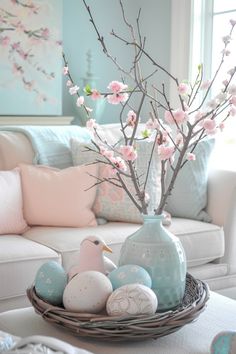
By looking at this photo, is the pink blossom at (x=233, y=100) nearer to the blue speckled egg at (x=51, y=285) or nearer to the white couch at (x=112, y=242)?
the blue speckled egg at (x=51, y=285)

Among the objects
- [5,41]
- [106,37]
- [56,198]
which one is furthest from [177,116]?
[106,37]

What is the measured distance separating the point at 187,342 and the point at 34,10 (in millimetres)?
2934

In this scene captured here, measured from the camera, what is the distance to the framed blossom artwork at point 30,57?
3838 millimetres

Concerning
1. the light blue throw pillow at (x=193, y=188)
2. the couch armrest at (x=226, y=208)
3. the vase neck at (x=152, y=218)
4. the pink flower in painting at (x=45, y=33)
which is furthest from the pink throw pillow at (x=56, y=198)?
the pink flower in painting at (x=45, y=33)

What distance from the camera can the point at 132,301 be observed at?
1427mm

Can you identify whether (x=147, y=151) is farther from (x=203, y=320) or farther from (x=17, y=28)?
(x=17, y=28)

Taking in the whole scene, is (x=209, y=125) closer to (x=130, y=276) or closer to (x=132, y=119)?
(x=132, y=119)

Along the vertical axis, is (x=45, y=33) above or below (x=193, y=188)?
above

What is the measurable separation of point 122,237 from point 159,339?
100 cm

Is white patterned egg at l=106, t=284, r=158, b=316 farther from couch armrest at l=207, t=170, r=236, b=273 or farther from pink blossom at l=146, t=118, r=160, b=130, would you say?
couch armrest at l=207, t=170, r=236, b=273

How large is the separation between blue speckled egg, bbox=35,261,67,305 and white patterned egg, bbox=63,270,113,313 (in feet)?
0.19

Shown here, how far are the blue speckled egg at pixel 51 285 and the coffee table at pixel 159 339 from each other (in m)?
0.07

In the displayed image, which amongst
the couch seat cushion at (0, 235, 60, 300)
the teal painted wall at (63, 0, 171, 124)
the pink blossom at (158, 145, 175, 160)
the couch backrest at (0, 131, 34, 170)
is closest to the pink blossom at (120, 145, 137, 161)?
the pink blossom at (158, 145, 175, 160)

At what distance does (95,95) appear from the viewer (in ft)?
5.07
